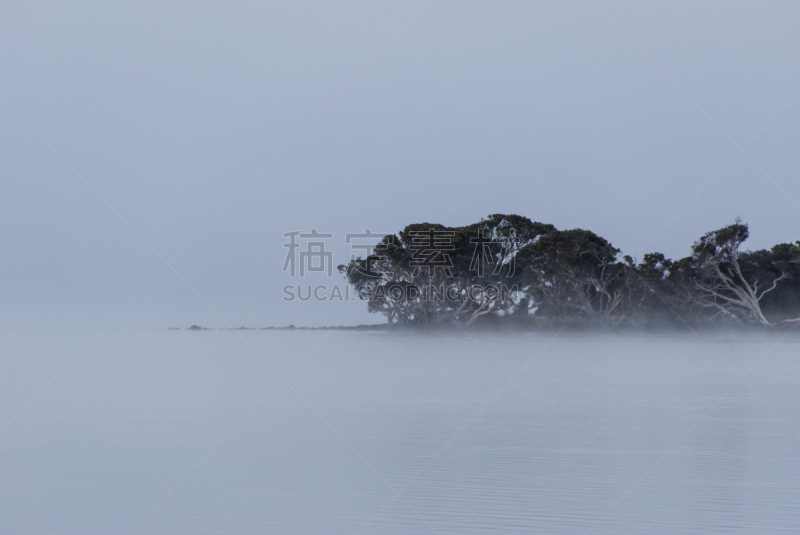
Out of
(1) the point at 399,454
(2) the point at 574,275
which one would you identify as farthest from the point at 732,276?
(1) the point at 399,454

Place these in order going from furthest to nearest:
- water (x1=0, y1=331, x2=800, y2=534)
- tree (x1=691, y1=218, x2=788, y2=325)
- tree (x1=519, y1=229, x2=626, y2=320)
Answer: tree (x1=519, y1=229, x2=626, y2=320)
tree (x1=691, y1=218, x2=788, y2=325)
water (x1=0, y1=331, x2=800, y2=534)

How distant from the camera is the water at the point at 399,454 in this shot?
459 centimetres

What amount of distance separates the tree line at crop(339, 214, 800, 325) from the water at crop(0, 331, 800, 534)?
21.6 m

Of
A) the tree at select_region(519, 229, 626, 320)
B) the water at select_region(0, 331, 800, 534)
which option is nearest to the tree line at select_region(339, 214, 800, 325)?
the tree at select_region(519, 229, 626, 320)

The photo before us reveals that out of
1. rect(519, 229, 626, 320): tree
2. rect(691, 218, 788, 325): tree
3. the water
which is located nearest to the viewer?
the water

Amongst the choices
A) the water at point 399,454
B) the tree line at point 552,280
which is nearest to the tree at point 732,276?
the tree line at point 552,280

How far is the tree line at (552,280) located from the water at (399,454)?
71.0 feet

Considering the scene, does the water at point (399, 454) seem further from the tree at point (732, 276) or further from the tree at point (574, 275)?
the tree at point (574, 275)

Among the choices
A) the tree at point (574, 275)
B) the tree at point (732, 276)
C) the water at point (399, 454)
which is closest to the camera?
the water at point (399, 454)

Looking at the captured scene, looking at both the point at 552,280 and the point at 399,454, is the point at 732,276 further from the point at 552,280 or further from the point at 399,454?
the point at 399,454

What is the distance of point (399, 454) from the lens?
6332 mm

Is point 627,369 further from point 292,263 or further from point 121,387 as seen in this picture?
point 292,263

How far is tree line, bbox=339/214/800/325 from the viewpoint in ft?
107

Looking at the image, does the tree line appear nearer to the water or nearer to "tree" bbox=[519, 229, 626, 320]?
"tree" bbox=[519, 229, 626, 320]
